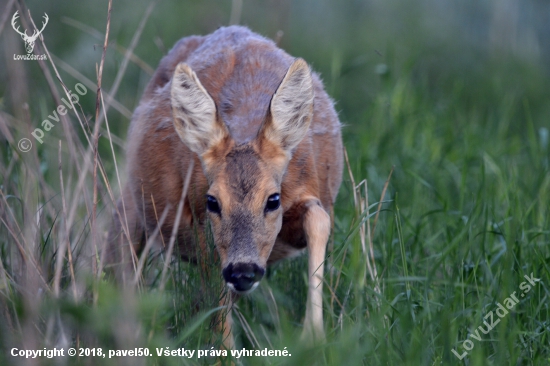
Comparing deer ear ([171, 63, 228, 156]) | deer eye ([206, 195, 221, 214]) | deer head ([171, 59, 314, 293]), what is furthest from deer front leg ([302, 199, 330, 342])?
deer ear ([171, 63, 228, 156])

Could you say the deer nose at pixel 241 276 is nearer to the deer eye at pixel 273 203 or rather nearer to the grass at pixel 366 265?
the grass at pixel 366 265

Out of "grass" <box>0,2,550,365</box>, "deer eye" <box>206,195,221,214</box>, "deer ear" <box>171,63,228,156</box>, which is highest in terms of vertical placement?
"deer ear" <box>171,63,228,156</box>

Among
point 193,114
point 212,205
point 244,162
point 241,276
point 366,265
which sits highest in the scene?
point 193,114

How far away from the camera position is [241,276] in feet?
13.3

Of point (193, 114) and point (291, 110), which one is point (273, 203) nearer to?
point (291, 110)

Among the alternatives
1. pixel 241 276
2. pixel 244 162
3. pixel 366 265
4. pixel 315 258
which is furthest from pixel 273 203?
pixel 366 265

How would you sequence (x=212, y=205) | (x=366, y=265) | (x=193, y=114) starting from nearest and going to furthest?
1. (x=212, y=205)
2. (x=366, y=265)
3. (x=193, y=114)

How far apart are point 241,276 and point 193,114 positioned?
1142 mm

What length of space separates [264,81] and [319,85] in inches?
20.4

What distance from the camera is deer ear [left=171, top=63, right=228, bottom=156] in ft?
15.0

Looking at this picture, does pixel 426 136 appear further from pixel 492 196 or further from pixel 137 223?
pixel 137 223

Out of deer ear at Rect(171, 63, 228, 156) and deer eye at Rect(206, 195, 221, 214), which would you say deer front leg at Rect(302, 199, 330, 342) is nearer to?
deer eye at Rect(206, 195, 221, 214)

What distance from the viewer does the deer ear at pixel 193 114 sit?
15.0ft

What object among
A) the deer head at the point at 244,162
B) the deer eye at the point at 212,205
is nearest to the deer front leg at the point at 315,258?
the deer head at the point at 244,162
